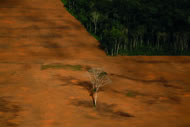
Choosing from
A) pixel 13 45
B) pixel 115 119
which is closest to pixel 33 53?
pixel 13 45

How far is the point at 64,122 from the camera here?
20.6 m

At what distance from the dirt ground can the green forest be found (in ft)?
23.4

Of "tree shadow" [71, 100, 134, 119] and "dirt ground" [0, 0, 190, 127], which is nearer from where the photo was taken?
"dirt ground" [0, 0, 190, 127]

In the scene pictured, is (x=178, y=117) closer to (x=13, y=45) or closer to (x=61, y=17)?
(x=13, y=45)

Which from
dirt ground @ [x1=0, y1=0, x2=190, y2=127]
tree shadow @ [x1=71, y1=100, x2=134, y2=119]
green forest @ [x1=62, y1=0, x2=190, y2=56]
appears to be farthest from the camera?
green forest @ [x1=62, y1=0, x2=190, y2=56]

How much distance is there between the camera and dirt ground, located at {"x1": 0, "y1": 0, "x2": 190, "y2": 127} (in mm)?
21469

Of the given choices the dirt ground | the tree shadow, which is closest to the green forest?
the dirt ground

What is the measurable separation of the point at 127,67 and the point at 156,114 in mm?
15832

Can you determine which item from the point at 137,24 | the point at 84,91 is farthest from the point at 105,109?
the point at 137,24

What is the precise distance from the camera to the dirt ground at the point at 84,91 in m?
21.5

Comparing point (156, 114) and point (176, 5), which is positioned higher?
point (176, 5)

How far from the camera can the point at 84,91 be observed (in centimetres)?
2827

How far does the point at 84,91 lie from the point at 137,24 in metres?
43.3

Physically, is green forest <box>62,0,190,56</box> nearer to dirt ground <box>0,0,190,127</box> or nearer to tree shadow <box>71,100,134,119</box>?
dirt ground <box>0,0,190,127</box>
